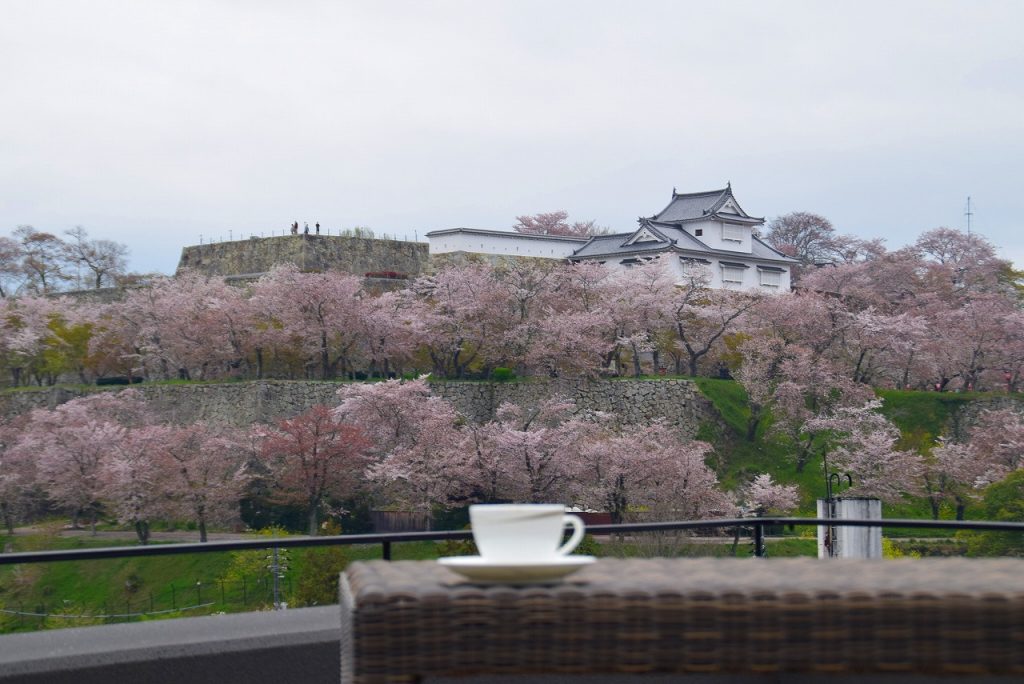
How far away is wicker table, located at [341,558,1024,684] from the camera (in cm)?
167

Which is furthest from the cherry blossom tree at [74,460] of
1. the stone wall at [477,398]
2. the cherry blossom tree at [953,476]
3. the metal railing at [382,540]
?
the metal railing at [382,540]

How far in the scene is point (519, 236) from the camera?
3856 cm

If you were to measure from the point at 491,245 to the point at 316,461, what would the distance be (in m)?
15.4

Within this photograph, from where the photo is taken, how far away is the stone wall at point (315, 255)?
125ft

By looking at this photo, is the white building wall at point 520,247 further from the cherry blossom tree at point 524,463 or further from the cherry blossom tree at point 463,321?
the cherry blossom tree at point 524,463

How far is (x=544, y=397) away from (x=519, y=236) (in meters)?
10.9

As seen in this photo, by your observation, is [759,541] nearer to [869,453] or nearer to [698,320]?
[869,453]

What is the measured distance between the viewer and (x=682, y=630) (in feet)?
5.54

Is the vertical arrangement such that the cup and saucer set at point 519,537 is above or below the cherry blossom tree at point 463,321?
below

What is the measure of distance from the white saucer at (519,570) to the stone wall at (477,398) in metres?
26.8

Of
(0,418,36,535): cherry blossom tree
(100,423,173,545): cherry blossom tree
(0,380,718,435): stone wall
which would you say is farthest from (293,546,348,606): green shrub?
(0,380,718,435): stone wall

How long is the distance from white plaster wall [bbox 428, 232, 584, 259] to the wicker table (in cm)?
3650

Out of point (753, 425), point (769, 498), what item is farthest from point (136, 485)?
point (753, 425)

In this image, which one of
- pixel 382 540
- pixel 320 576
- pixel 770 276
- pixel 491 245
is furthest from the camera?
pixel 491 245
